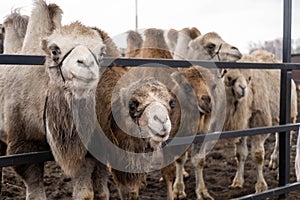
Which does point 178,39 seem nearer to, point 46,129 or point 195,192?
point 195,192

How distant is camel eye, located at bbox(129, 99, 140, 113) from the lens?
2.74m

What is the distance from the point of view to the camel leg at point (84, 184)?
2.84 m

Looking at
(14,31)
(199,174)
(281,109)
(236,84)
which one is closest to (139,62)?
(14,31)

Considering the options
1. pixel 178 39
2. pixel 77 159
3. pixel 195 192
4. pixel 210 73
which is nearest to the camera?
pixel 77 159

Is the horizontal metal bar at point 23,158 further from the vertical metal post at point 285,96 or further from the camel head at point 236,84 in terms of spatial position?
the camel head at point 236,84

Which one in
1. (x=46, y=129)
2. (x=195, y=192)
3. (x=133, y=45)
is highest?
(x=133, y=45)

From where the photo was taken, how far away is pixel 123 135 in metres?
2.88

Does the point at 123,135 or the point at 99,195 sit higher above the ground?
the point at 123,135

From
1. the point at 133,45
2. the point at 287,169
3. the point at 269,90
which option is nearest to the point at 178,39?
the point at 133,45

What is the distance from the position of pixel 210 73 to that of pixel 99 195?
1.63 m

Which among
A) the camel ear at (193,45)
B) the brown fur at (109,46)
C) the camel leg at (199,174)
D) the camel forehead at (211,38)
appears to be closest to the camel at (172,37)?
the camel ear at (193,45)

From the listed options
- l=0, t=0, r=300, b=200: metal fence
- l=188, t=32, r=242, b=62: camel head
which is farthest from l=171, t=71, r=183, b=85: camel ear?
l=188, t=32, r=242, b=62: camel head

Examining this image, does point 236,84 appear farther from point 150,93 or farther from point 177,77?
point 150,93

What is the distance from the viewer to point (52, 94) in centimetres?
266
